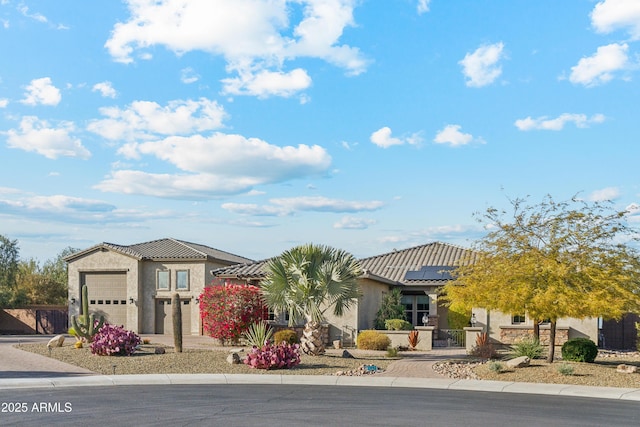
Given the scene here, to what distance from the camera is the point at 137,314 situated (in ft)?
149

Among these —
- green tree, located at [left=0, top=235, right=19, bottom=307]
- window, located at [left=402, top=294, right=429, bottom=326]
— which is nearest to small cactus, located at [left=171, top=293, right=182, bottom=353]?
window, located at [left=402, top=294, right=429, bottom=326]

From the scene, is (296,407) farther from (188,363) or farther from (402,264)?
(402,264)

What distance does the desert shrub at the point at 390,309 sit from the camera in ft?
117

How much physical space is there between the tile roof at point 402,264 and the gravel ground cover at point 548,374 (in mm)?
10773

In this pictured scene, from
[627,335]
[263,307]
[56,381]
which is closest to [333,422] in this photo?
[56,381]

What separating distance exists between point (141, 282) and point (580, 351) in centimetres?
2964

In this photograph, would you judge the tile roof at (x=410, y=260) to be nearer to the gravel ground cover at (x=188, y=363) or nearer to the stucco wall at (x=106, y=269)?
the gravel ground cover at (x=188, y=363)

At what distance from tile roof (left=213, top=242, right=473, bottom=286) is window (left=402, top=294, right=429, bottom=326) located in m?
1.32

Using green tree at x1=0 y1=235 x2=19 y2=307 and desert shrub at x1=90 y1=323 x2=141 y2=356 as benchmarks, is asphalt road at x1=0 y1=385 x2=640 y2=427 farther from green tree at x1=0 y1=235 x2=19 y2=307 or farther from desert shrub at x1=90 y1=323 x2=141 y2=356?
green tree at x1=0 y1=235 x2=19 y2=307

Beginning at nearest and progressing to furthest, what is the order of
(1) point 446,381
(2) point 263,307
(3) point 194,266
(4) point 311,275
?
(1) point 446,381, (4) point 311,275, (2) point 263,307, (3) point 194,266

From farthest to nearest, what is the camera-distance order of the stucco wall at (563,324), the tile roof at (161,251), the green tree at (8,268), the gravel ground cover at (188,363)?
the green tree at (8,268) → the tile roof at (161,251) → the stucco wall at (563,324) → the gravel ground cover at (188,363)

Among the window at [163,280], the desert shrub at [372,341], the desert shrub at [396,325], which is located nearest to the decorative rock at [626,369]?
the desert shrub at [372,341]

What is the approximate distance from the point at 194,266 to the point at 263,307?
12.7m

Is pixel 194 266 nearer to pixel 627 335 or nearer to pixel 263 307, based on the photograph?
pixel 263 307
